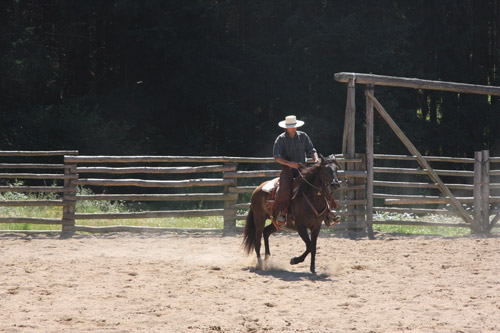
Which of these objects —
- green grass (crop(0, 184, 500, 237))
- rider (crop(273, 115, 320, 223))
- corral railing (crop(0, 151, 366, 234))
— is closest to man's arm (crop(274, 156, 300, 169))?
rider (crop(273, 115, 320, 223))

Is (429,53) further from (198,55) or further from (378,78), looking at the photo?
(378,78)

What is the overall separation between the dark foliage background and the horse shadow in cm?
1442

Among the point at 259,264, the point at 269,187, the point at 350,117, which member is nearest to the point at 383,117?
the point at 350,117

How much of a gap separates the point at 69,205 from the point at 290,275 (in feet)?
19.1

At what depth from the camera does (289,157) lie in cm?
912

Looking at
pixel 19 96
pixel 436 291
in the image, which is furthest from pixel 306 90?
pixel 436 291

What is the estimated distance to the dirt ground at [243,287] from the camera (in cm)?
593

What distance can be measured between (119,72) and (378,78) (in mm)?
16848

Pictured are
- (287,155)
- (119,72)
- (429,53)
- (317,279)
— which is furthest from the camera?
(119,72)

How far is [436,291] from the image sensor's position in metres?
7.22

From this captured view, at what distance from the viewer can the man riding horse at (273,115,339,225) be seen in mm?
8859

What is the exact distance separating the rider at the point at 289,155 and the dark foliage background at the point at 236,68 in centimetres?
1407

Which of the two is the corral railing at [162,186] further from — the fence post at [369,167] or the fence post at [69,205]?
the fence post at [369,167]

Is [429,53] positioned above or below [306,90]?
above
